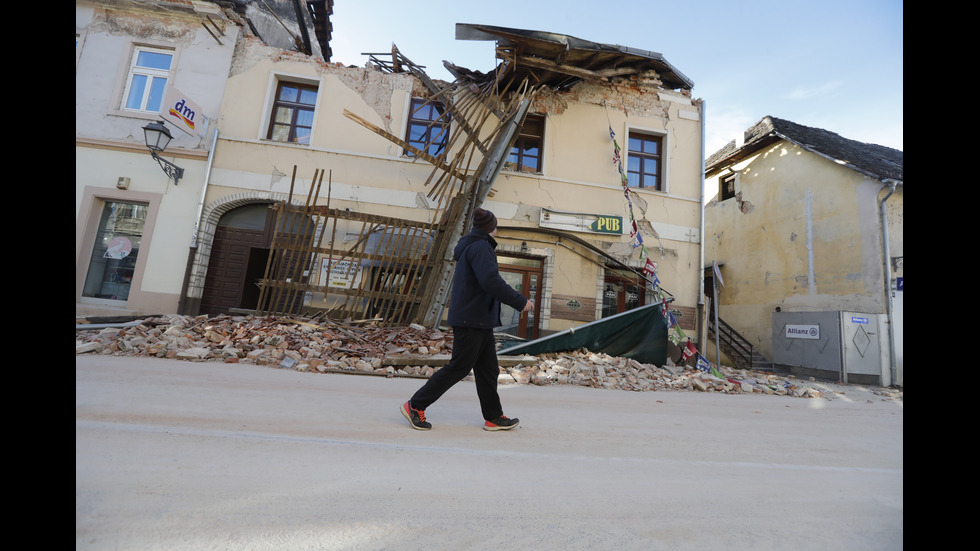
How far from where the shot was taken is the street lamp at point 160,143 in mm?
7582

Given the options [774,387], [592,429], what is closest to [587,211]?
[774,387]

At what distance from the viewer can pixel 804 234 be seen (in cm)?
1155

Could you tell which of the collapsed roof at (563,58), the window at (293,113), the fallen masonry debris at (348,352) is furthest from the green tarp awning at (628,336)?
the window at (293,113)

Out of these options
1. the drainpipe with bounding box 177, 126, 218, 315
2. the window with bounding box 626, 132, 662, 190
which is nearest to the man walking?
the drainpipe with bounding box 177, 126, 218, 315

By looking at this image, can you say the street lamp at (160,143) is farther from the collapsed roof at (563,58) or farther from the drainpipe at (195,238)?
the collapsed roof at (563,58)

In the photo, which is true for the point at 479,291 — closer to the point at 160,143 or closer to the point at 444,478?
the point at 444,478

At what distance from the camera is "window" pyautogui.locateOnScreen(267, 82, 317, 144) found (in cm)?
905

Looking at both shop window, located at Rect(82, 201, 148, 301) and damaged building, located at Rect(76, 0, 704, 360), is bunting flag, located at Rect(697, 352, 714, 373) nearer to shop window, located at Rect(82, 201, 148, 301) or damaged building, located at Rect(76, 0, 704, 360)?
damaged building, located at Rect(76, 0, 704, 360)

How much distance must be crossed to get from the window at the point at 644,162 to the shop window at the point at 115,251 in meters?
11.2

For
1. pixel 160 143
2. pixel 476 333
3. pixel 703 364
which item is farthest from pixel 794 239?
pixel 160 143

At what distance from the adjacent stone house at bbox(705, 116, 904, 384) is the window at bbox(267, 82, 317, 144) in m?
10.3
